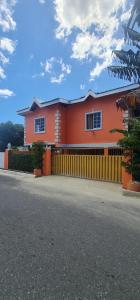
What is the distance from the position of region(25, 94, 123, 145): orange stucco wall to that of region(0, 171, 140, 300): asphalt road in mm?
10161

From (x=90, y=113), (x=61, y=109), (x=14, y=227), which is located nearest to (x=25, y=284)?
(x=14, y=227)

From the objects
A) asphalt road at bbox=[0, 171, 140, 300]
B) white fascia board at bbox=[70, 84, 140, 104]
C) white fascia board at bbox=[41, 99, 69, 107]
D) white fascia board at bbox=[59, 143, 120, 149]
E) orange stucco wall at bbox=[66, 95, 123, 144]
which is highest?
white fascia board at bbox=[70, 84, 140, 104]

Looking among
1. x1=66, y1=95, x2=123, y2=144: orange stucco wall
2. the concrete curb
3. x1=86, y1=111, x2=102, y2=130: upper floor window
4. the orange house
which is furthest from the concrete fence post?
the concrete curb

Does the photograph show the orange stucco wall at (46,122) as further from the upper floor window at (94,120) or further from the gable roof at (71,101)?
the upper floor window at (94,120)

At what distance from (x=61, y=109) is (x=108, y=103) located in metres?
4.19

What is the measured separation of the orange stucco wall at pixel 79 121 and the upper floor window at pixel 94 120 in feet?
0.99

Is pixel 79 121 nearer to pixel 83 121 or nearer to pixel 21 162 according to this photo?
pixel 83 121

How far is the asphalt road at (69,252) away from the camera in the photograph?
9.45 feet

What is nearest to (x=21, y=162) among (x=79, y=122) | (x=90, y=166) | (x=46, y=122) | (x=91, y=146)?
(x=46, y=122)

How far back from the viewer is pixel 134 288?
2.94m

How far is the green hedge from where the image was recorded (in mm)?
16172

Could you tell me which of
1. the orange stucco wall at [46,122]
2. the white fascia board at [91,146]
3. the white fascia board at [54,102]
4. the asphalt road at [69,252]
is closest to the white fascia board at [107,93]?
the white fascia board at [54,102]

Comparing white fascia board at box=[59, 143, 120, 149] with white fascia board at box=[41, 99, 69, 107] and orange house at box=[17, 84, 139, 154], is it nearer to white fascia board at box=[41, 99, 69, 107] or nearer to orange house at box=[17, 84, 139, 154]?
orange house at box=[17, 84, 139, 154]

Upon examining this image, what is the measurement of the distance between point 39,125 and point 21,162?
15.5 feet
